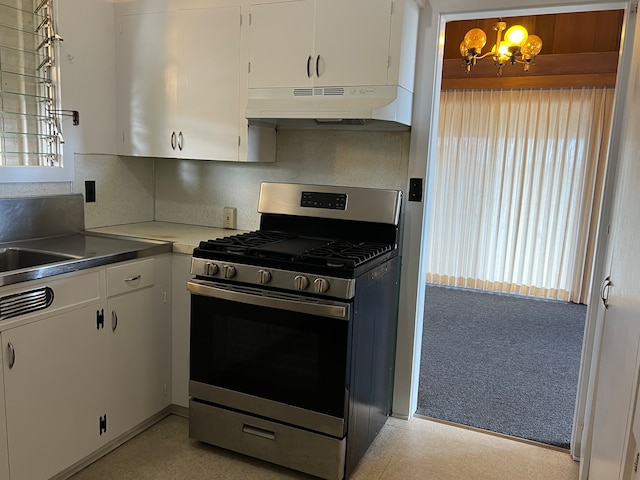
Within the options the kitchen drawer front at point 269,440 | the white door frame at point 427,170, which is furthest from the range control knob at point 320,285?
the white door frame at point 427,170

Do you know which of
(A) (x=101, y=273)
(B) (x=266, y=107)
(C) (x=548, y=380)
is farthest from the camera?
(C) (x=548, y=380)

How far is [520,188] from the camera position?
525cm

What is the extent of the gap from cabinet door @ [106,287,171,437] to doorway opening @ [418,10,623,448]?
210 cm

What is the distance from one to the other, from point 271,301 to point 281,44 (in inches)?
50.3

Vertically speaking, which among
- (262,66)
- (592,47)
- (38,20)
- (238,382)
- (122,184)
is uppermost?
(592,47)

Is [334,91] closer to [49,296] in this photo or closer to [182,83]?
[182,83]

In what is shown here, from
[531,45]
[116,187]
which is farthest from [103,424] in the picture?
[531,45]

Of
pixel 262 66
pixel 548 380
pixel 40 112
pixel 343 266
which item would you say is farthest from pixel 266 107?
pixel 548 380

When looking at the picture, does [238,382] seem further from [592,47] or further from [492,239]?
[592,47]

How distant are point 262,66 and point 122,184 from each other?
1185 mm

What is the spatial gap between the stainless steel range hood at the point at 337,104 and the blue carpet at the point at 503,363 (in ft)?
5.48

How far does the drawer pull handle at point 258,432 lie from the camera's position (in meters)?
2.24

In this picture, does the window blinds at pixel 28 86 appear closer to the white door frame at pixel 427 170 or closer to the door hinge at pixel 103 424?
the door hinge at pixel 103 424

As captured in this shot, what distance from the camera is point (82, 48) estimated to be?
107 inches
